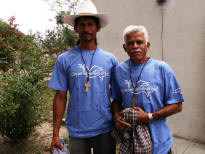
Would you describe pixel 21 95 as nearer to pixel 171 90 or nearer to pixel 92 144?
pixel 92 144

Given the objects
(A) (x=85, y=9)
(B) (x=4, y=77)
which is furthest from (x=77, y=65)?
(B) (x=4, y=77)

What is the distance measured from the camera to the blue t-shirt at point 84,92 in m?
1.73

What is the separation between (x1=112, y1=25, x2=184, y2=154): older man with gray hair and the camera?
4.88 feet

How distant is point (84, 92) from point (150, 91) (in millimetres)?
598

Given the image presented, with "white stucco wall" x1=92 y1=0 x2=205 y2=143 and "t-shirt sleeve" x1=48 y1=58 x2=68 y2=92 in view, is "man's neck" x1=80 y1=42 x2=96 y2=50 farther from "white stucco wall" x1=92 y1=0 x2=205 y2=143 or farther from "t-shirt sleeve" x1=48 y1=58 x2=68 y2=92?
"white stucco wall" x1=92 y1=0 x2=205 y2=143

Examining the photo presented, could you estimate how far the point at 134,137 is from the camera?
1.46 metres

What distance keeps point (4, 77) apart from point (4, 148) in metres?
1.55

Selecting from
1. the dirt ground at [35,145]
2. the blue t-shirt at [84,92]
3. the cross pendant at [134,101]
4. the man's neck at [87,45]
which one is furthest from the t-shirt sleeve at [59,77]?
the dirt ground at [35,145]

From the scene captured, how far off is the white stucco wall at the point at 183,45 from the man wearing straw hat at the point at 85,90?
2230mm

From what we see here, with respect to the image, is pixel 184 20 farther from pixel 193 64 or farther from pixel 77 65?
pixel 77 65

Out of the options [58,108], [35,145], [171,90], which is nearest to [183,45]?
[171,90]

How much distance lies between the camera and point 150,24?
3834mm

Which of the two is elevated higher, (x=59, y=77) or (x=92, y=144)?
(x=59, y=77)

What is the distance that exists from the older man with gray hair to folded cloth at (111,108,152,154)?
0.03 meters
